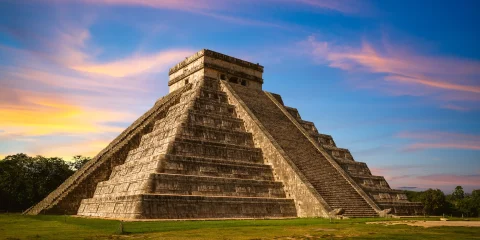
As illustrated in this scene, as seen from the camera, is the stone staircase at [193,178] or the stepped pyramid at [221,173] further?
the stepped pyramid at [221,173]

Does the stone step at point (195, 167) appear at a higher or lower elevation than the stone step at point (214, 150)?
lower

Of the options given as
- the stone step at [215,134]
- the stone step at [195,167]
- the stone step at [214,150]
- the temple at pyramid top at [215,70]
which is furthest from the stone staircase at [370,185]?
the temple at pyramid top at [215,70]

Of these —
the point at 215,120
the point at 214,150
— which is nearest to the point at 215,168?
the point at 214,150

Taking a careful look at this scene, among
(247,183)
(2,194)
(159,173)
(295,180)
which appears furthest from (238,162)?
(2,194)

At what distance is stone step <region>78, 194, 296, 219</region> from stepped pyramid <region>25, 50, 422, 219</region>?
47mm

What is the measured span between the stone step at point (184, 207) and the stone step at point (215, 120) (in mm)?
6781

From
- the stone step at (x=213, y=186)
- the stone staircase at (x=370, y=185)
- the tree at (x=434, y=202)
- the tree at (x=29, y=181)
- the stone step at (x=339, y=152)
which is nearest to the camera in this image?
the stone step at (x=213, y=186)

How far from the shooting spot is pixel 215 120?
25266 millimetres

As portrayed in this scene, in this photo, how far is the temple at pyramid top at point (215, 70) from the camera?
32.5m

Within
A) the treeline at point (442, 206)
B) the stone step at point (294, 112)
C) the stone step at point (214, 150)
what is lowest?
the treeline at point (442, 206)

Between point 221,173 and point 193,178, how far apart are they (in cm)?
219

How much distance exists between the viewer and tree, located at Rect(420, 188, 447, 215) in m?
40.7

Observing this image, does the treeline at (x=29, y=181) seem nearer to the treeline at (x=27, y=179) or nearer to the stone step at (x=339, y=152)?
the treeline at (x=27, y=179)

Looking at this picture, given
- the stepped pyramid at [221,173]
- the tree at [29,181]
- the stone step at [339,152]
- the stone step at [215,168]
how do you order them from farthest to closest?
the tree at [29,181]
the stone step at [339,152]
the stone step at [215,168]
the stepped pyramid at [221,173]
